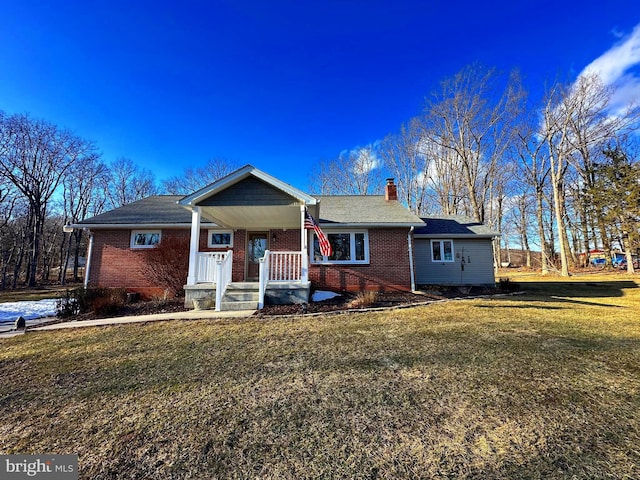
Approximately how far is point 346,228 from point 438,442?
9803 millimetres

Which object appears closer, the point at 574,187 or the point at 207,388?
the point at 207,388

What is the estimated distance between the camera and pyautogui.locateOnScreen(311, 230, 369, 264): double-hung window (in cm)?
1185

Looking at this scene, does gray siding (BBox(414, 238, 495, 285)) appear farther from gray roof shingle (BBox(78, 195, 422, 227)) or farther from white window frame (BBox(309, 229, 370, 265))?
white window frame (BBox(309, 229, 370, 265))

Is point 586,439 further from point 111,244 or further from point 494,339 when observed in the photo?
point 111,244

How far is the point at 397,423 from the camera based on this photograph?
2713mm

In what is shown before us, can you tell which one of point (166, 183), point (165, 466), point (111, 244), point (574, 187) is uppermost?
point (166, 183)

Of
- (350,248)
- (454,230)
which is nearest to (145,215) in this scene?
(350,248)

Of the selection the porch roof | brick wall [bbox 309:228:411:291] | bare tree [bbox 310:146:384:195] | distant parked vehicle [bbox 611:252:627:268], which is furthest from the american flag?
distant parked vehicle [bbox 611:252:627:268]

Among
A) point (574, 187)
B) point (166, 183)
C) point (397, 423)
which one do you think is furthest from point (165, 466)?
point (166, 183)

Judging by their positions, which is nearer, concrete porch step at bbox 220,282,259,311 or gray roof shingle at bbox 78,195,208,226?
concrete porch step at bbox 220,282,259,311

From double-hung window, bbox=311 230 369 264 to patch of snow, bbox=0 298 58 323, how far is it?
9.06m

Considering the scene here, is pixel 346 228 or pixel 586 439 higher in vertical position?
pixel 346 228
